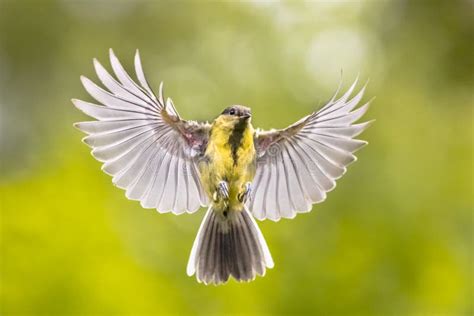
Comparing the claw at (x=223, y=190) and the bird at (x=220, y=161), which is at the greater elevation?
the bird at (x=220, y=161)

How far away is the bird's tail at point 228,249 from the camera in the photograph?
4531mm

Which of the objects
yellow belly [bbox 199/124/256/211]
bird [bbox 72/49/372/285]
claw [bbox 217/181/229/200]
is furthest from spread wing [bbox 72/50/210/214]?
claw [bbox 217/181/229/200]

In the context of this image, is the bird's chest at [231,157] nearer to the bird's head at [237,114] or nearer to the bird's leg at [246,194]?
the bird's leg at [246,194]

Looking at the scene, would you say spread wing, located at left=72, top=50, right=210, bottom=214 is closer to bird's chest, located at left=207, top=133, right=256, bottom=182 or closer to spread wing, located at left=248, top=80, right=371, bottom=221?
bird's chest, located at left=207, top=133, right=256, bottom=182

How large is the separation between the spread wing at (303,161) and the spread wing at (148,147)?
0.31 meters

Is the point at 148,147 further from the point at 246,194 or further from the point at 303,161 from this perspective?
the point at 303,161

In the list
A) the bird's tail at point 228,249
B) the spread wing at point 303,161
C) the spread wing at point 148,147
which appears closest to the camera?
the spread wing at point 148,147

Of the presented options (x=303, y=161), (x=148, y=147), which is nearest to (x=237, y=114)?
(x=148, y=147)

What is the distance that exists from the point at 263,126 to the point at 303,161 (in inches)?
305

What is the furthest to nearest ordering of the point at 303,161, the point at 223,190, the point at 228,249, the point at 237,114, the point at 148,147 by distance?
1. the point at 228,249
2. the point at 303,161
3. the point at 148,147
4. the point at 223,190
5. the point at 237,114

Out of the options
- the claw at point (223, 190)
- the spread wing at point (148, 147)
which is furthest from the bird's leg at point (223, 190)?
the spread wing at point (148, 147)

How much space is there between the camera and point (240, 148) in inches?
157

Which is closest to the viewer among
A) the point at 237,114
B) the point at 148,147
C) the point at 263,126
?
the point at 237,114

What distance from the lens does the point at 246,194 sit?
12.8 ft
